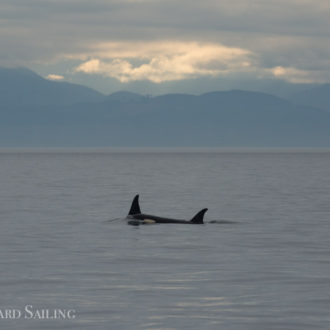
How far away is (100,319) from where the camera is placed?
15.5 meters

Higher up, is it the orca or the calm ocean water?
the orca

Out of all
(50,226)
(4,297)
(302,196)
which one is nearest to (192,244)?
(50,226)

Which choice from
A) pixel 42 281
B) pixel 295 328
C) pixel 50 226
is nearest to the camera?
pixel 295 328

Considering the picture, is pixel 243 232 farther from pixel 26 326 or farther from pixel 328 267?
pixel 26 326

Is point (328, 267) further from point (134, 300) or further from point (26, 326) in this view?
point (26, 326)

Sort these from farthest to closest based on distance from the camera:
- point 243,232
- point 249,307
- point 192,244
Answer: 1. point 243,232
2. point 192,244
3. point 249,307

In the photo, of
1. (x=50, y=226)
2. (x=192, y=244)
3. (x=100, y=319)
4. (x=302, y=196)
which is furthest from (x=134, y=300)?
Answer: (x=302, y=196)

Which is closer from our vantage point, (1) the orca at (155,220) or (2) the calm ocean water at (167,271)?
(2) the calm ocean water at (167,271)

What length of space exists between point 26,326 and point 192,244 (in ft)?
41.6

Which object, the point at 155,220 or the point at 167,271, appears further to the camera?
the point at 155,220

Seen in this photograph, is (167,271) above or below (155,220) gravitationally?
below

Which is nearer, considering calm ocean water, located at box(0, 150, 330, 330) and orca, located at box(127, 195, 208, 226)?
calm ocean water, located at box(0, 150, 330, 330)

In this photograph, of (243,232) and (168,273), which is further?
(243,232)

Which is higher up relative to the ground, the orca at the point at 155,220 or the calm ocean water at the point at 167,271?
the orca at the point at 155,220
